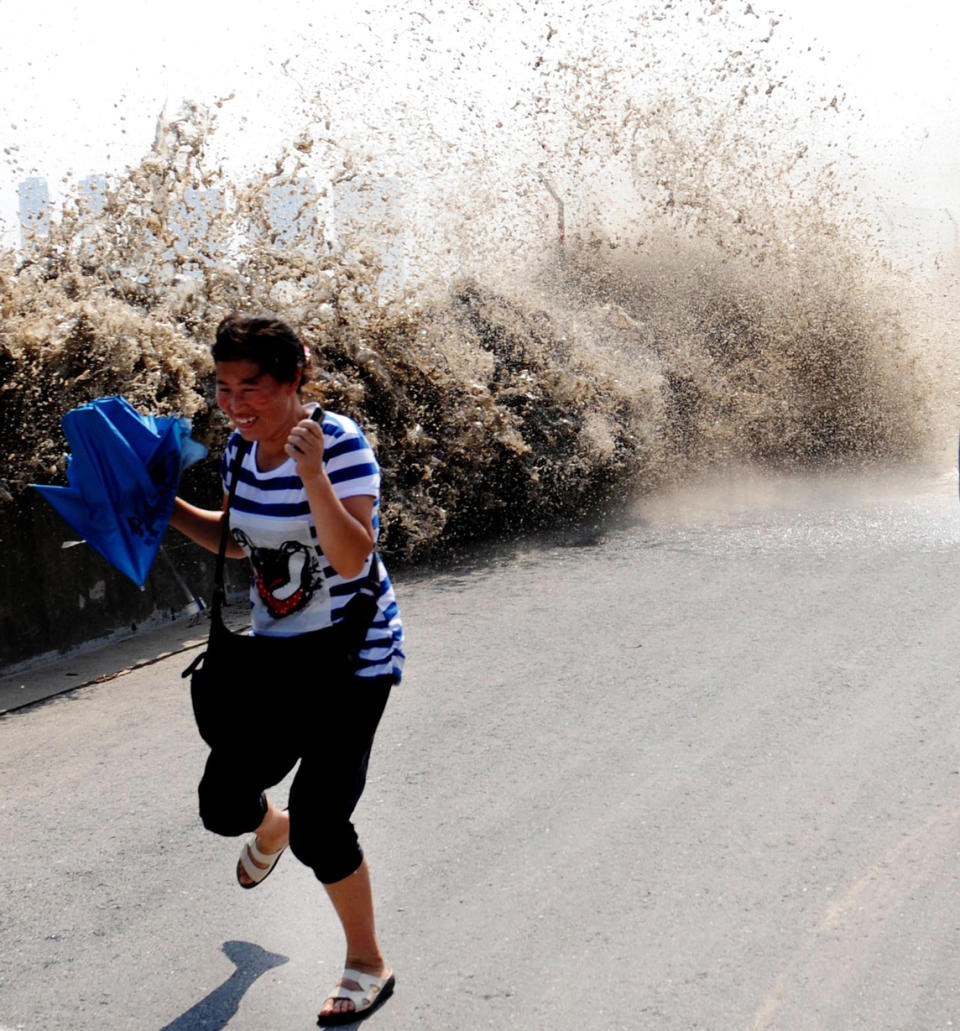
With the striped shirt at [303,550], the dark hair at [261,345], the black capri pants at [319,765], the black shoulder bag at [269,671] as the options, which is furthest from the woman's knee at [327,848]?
the dark hair at [261,345]

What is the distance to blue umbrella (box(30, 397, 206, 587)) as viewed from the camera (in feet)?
10.6

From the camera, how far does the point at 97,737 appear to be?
5355 mm

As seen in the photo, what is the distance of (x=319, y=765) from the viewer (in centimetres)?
287

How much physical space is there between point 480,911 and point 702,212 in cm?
1113

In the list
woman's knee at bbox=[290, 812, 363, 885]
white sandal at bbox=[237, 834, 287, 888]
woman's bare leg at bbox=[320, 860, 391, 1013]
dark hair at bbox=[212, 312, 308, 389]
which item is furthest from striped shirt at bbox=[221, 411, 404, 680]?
white sandal at bbox=[237, 834, 287, 888]

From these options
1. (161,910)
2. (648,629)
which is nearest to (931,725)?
(648,629)

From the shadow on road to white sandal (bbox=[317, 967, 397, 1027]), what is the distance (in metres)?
0.25

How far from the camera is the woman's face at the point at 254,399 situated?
280 centimetres

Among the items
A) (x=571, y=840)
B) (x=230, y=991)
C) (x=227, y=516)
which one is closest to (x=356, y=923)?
(x=230, y=991)

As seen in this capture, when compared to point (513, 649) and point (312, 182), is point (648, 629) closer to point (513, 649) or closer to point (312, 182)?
point (513, 649)

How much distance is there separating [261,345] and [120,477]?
2.33ft

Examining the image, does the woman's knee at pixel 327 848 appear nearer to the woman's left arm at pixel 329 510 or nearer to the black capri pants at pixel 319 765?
the black capri pants at pixel 319 765

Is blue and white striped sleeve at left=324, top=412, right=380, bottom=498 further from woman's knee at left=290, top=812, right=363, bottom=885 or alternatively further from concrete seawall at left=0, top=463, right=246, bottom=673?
concrete seawall at left=0, top=463, right=246, bottom=673

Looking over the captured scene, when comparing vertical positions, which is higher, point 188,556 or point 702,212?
point 702,212
